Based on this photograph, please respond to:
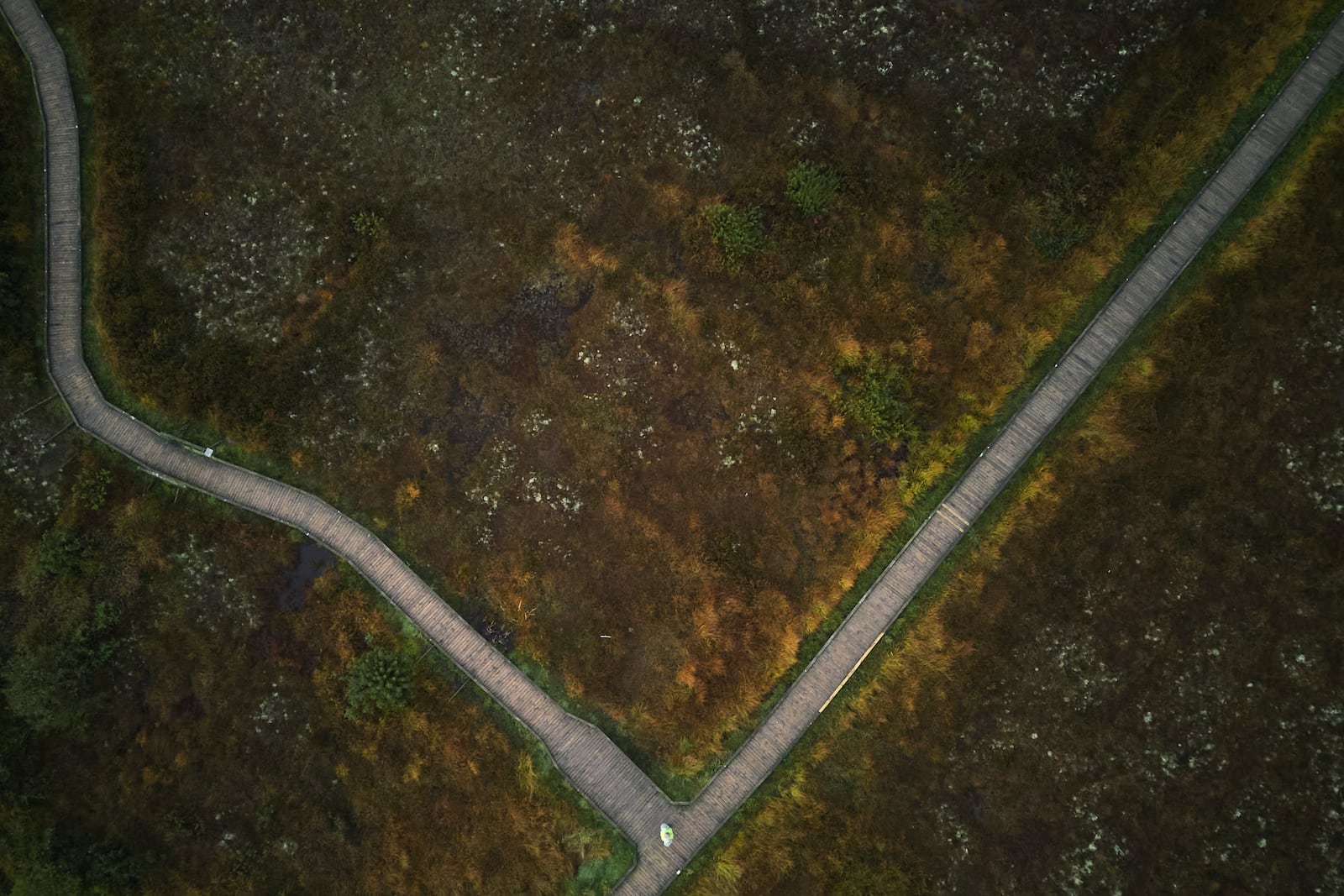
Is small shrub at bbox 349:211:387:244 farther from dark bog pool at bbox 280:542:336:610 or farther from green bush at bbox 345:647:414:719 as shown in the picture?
green bush at bbox 345:647:414:719

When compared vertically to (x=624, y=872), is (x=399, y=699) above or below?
above

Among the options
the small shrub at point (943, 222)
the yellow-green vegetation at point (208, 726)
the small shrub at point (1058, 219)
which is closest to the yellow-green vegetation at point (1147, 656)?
the small shrub at point (1058, 219)

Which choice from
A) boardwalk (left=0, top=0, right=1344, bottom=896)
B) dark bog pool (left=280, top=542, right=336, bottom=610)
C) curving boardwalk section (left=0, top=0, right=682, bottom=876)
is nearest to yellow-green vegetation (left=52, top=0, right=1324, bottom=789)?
curving boardwalk section (left=0, top=0, right=682, bottom=876)

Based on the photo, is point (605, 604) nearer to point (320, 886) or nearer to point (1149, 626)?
point (320, 886)

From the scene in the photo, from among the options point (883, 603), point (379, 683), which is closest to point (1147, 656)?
point (883, 603)

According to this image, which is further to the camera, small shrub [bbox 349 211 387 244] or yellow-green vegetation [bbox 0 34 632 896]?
small shrub [bbox 349 211 387 244]

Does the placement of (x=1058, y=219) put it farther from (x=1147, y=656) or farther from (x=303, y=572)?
(x=303, y=572)

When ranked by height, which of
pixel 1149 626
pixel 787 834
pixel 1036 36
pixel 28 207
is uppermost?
pixel 1036 36

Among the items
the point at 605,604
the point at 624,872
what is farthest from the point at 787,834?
the point at 605,604
